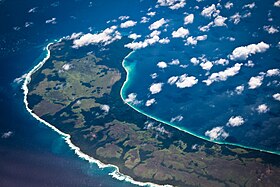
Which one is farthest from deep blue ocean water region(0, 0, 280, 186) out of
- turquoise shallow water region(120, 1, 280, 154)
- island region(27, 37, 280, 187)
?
island region(27, 37, 280, 187)

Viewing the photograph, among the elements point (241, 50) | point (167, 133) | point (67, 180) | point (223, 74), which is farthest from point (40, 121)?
point (241, 50)

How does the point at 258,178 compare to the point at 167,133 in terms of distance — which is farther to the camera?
the point at 167,133

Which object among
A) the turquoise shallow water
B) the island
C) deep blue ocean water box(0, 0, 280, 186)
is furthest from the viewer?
the turquoise shallow water

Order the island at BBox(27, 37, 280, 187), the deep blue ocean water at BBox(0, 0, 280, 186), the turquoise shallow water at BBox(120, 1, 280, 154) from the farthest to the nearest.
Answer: the turquoise shallow water at BBox(120, 1, 280, 154) < the island at BBox(27, 37, 280, 187) < the deep blue ocean water at BBox(0, 0, 280, 186)

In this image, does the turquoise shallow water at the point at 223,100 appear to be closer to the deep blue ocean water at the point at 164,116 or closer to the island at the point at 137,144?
the deep blue ocean water at the point at 164,116

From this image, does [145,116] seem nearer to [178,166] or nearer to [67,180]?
[178,166]

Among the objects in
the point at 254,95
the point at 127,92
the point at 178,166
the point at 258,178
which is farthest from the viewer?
the point at 127,92

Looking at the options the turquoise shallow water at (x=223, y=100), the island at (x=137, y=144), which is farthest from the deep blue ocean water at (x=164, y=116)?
the island at (x=137, y=144)

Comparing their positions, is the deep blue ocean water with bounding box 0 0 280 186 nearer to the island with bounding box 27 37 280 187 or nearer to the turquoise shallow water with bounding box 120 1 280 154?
the turquoise shallow water with bounding box 120 1 280 154
